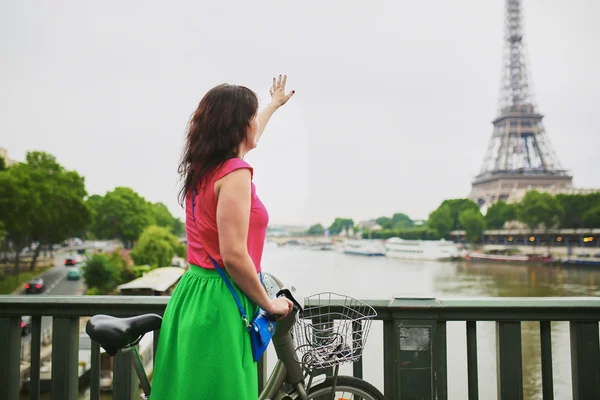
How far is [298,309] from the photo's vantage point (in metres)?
1.51

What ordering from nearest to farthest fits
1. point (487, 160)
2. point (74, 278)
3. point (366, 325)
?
point (366, 325)
point (74, 278)
point (487, 160)

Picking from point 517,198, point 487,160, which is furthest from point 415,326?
point 487,160

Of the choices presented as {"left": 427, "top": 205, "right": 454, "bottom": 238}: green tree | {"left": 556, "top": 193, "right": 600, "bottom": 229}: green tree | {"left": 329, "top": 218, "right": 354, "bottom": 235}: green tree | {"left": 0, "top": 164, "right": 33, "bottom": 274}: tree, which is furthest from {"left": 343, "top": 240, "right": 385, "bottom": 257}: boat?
{"left": 0, "top": 164, "right": 33, "bottom": 274}: tree

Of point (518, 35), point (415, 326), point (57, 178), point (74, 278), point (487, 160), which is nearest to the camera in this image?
point (415, 326)

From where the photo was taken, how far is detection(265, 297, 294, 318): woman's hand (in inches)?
56.5

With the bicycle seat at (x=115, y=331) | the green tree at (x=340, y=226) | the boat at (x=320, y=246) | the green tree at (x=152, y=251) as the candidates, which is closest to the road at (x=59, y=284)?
the green tree at (x=152, y=251)

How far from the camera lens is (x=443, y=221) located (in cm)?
5872

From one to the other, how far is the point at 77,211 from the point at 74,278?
6.55 m

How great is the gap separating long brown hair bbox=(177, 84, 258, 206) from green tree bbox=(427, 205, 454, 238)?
59.6 m

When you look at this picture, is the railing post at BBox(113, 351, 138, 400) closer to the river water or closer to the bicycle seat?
the bicycle seat

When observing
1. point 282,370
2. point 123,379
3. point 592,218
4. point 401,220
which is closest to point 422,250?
point 592,218

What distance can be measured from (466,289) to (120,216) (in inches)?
1192

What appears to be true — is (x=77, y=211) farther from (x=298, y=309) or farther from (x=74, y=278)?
(x=298, y=309)

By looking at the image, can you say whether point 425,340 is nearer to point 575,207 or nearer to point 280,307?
point 280,307
